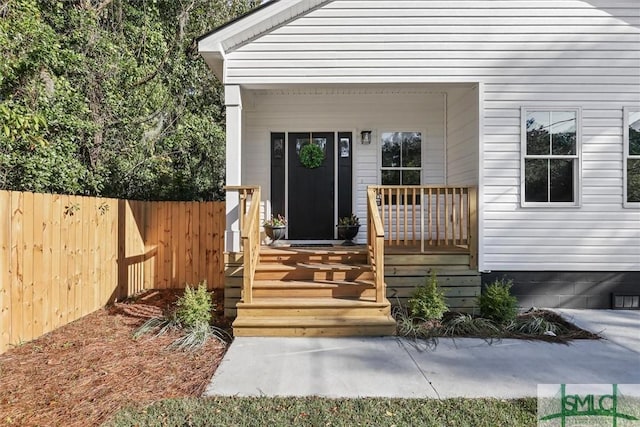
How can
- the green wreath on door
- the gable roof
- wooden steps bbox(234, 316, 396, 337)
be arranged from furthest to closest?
the green wreath on door < the gable roof < wooden steps bbox(234, 316, 396, 337)

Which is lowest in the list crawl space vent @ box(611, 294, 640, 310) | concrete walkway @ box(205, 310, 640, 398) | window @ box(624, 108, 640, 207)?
concrete walkway @ box(205, 310, 640, 398)

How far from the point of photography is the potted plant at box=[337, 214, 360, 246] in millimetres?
6500

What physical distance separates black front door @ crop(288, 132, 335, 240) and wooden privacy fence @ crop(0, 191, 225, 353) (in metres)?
1.52

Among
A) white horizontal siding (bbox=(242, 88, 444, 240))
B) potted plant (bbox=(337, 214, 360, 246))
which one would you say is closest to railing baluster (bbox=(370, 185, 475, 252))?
potted plant (bbox=(337, 214, 360, 246))

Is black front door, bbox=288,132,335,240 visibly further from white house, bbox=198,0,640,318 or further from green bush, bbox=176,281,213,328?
green bush, bbox=176,281,213,328

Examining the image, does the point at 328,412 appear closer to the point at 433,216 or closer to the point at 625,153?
the point at 433,216

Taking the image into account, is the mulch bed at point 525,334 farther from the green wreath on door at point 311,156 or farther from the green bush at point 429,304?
the green wreath on door at point 311,156

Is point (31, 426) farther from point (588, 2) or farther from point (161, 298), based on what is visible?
point (588, 2)

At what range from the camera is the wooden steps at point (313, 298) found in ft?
14.0

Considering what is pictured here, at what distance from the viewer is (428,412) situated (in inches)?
105

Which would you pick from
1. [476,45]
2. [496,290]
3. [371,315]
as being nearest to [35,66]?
[371,315]

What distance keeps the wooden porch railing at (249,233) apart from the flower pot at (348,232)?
69.9 inches

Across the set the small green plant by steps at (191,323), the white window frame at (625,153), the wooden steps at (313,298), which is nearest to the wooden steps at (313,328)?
the wooden steps at (313,298)

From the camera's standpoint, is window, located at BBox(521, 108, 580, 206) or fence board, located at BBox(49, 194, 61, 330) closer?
fence board, located at BBox(49, 194, 61, 330)
